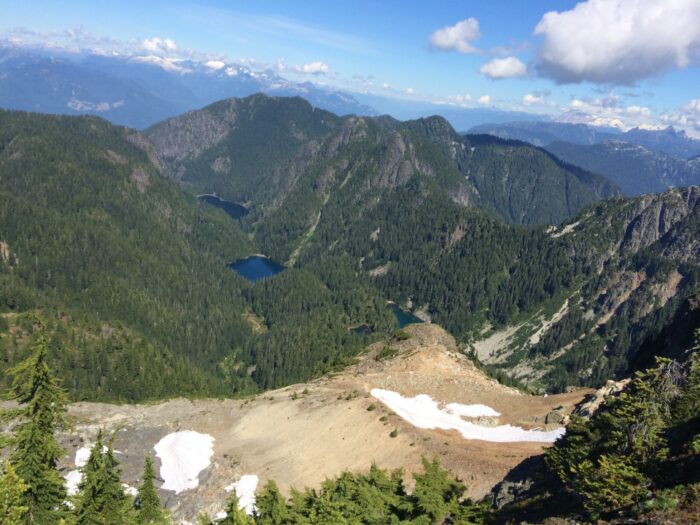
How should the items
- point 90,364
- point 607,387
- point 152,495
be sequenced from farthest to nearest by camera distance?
point 90,364, point 607,387, point 152,495

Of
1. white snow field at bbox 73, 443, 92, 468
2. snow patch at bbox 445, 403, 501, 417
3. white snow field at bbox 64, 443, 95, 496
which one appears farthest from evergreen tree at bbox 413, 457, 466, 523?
white snow field at bbox 73, 443, 92, 468

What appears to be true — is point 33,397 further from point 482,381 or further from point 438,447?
point 482,381

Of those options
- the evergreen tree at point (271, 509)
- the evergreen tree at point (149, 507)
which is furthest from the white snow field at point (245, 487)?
the evergreen tree at point (149, 507)

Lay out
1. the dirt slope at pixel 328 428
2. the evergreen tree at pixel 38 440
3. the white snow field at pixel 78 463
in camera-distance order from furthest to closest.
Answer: the white snow field at pixel 78 463 → the dirt slope at pixel 328 428 → the evergreen tree at pixel 38 440

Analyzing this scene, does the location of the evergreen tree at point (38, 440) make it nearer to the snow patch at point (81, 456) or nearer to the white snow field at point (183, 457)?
the white snow field at point (183, 457)

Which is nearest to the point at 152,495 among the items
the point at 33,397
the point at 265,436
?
the point at 33,397

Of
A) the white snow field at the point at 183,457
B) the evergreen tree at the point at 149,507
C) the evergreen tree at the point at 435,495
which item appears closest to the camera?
the evergreen tree at the point at 435,495
